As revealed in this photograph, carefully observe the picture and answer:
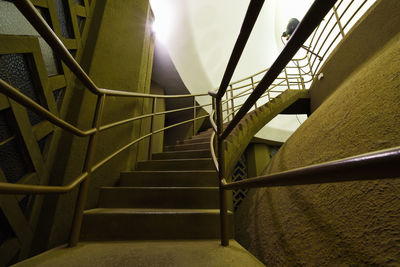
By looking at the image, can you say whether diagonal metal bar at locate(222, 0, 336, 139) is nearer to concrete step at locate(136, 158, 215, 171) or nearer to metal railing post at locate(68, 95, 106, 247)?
metal railing post at locate(68, 95, 106, 247)

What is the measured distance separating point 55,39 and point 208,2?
5.03 metres

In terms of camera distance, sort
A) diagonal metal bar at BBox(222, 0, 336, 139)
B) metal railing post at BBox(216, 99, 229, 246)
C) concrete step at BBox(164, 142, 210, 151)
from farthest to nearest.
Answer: concrete step at BBox(164, 142, 210, 151) → metal railing post at BBox(216, 99, 229, 246) → diagonal metal bar at BBox(222, 0, 336, 139)

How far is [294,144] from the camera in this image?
1531 mm

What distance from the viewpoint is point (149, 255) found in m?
0.76

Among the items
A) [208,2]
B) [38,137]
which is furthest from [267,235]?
[208,2]

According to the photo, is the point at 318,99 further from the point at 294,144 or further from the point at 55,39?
the point at 55,39

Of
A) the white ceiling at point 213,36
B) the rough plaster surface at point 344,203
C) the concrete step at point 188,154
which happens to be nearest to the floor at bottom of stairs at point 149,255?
the rough plaster surface at point 344,203

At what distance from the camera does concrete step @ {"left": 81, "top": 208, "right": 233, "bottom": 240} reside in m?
1.01

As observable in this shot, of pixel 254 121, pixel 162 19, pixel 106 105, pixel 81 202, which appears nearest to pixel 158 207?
pixel 81 202

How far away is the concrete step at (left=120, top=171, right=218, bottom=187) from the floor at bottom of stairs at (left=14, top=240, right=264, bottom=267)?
57 cm

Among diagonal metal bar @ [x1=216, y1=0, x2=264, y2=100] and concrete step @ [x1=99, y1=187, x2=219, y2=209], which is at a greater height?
diagonal metal bar @ [x1=216, y1=0, x2=264, y2=100]

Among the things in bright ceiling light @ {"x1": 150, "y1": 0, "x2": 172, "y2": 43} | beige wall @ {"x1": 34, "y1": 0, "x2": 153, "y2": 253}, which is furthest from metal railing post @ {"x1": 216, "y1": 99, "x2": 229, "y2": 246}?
bright ceiling light @ {"x1": 150, "y1": 0, "x2": 172, "y2": 43}

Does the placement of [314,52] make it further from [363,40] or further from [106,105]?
[106,105]

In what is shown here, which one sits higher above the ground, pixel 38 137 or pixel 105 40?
pixel 105 40
